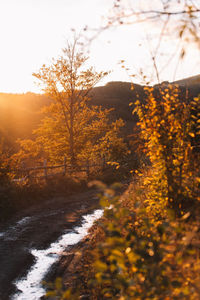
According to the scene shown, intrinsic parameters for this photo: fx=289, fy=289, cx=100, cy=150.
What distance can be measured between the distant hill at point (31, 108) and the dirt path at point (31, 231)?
274 inches

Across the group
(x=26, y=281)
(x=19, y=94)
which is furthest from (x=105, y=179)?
(x=19, y=94)

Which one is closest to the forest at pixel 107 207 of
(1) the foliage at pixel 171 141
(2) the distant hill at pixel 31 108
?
(1) the foliage at pixel 171 141

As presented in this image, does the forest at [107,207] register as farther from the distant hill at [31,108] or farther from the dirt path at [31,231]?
the distant hill at [31,108]

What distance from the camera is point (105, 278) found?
92.6 inches

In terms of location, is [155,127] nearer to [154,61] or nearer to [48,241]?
[154,61]

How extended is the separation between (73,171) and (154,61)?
16.4 metres

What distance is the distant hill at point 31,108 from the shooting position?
38.9 metres

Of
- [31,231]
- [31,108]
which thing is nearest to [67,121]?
[31,231]

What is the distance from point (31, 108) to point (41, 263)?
49561mm

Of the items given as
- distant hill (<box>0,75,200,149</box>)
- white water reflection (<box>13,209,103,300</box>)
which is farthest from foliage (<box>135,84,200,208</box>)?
distant hill (<box>0,75,200,149</box>)

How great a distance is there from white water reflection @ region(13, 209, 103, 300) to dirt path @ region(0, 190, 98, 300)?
16cm

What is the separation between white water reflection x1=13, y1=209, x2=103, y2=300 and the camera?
556cm

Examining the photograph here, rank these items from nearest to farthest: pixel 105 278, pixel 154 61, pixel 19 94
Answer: pixel 105 278 → pixel 154 61 → pixel 19 94

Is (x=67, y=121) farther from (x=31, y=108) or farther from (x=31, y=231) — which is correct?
(x=31, y=108)
